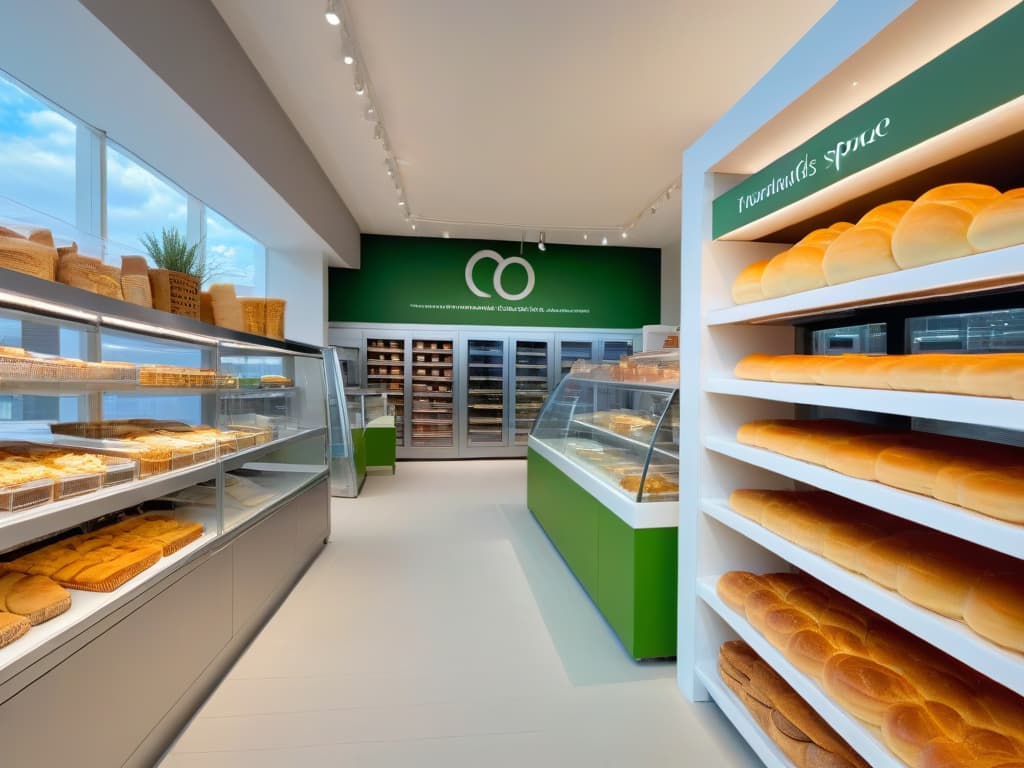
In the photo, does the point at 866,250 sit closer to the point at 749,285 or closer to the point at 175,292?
the point at 749,285

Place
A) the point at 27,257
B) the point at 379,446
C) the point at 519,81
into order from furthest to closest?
the point at 379,446, the point at 519,81, the point at 27,257

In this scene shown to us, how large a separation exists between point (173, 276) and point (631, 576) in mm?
2475

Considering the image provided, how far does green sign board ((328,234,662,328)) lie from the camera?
8617 mm

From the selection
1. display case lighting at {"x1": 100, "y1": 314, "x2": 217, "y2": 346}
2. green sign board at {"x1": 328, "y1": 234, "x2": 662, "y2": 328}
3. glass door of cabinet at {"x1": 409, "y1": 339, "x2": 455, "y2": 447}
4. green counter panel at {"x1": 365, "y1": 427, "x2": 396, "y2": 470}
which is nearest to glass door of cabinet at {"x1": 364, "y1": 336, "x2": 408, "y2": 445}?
glass door of cabinet at {"x1": 409, "y1": 339, "x2": 455, "y2": 447}

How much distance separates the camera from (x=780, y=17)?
10.9 feet

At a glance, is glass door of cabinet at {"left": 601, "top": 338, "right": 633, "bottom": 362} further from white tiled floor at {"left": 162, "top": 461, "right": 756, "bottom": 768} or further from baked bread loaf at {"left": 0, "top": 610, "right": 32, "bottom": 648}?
baked bread loaf at {"left": 0, "top": 610, "right": 32, "bottom": 648}

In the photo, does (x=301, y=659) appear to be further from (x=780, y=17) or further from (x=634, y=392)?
(x=780, y=17)

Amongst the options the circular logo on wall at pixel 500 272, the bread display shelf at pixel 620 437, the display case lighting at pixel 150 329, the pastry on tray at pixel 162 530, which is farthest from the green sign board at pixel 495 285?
the pastry on tray at pixel 162 530

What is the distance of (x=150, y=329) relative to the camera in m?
2.10

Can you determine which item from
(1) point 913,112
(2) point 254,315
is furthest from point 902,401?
(2) point 254,315

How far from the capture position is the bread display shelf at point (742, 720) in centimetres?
170

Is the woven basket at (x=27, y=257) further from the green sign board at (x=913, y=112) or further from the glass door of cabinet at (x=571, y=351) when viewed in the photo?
the glass door of cabinet at (x=571, y=351)

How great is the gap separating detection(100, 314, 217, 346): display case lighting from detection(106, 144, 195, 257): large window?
1.65 m

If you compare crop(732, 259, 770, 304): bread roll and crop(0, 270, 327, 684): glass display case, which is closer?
crop(0, 270, 327, 684): glass display case
